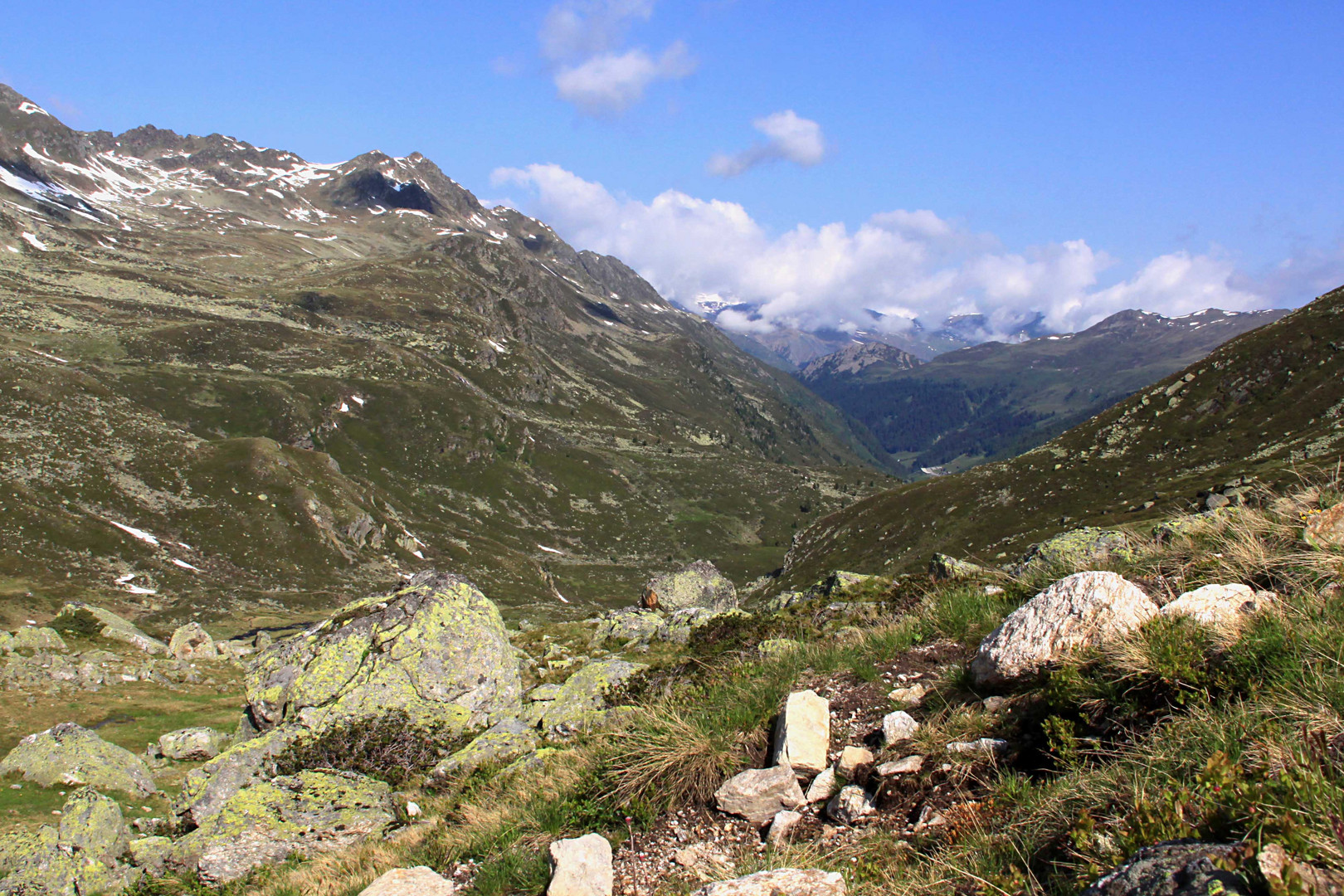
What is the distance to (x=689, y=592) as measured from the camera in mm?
53781

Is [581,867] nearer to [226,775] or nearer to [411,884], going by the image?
[411,884]

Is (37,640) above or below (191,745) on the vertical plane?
above

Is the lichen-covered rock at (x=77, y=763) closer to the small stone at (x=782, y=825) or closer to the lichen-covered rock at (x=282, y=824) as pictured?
the lichen-covered rock at (x=282, y=824)

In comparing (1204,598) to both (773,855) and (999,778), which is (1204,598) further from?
(773,855)

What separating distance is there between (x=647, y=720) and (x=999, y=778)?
172 inches

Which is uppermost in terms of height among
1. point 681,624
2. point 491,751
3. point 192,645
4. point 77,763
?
point 491,751

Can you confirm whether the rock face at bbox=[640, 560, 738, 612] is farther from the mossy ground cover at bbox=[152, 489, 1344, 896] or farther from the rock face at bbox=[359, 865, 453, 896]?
the rock face at bbox=[359, 865, 453, 896]

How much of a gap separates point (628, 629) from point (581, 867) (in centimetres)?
2986

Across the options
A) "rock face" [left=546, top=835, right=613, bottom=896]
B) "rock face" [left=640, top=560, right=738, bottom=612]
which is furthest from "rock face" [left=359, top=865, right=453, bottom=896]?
"rock face" [left=640, top=560, right=738, bottom=612]

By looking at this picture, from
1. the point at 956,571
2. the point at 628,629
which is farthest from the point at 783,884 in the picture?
the point at 628,629

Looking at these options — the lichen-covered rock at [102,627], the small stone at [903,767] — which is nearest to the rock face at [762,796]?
the small stone at [903,767]

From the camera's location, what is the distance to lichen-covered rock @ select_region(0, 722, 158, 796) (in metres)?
22.3

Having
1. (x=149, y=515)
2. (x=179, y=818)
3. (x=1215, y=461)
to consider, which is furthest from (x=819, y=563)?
(x=179, y=818)

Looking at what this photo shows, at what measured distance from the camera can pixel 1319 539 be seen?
7.30 meters
